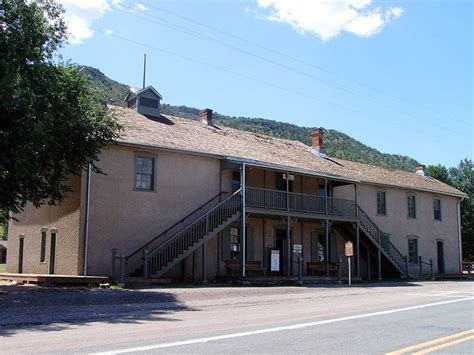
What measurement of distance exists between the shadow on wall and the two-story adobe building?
4275 mm

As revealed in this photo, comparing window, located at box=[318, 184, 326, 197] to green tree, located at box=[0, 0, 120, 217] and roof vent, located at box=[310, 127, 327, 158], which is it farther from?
green tree, located at box=[0, 0, 120, 217]

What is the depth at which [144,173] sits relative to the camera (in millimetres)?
23250

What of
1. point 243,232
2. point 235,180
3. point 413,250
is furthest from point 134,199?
point 413,250

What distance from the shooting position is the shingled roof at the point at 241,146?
2411 centimetres

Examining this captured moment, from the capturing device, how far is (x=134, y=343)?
8.31 metres

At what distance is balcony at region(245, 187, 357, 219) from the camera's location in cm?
2478

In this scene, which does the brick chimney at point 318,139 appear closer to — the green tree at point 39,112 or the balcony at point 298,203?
the balcony at point 298,203

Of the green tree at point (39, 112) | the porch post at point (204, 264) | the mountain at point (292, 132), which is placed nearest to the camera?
the green tree at point (39, 112)

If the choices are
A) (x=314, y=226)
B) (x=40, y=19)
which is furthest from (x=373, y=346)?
(x=314, y=226)

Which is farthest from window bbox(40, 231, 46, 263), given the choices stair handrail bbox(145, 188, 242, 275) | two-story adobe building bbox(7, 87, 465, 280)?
stair handrail bbox(145, 188, 242, 275)

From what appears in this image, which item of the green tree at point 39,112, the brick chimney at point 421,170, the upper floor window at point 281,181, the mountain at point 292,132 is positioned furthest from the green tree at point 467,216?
the mountain at point 292,132

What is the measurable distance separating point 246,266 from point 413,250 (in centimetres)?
1541

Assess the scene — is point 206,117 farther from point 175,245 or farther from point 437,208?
point 437,208

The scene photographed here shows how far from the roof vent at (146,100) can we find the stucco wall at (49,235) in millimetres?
6559
